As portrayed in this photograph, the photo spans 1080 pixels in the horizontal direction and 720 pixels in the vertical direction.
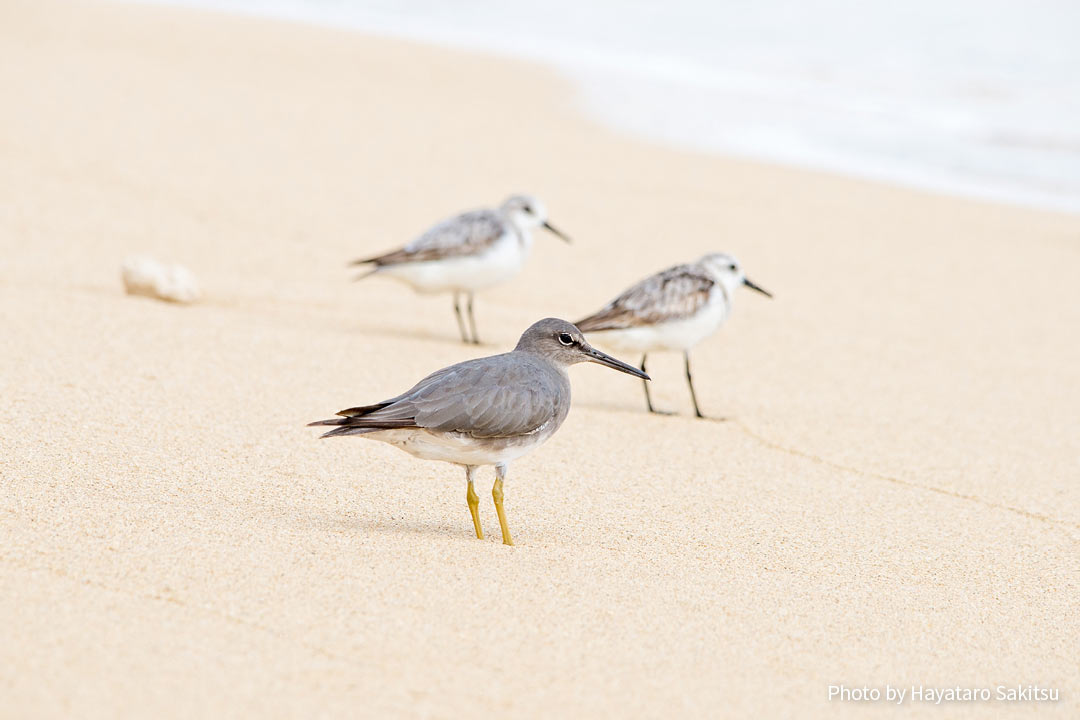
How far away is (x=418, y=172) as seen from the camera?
36.0 ft

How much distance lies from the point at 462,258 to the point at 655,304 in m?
1.67

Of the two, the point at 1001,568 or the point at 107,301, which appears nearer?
the point at 1001,568

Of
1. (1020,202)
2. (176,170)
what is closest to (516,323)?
(176,170)

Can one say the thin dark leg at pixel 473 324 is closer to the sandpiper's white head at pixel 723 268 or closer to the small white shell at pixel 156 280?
the sandpiper's white head at pixel 723 268

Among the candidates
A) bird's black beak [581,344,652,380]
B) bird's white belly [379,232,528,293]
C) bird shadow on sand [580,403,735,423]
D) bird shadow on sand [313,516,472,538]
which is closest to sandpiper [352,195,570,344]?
bird's white belly [379,232,528,293]

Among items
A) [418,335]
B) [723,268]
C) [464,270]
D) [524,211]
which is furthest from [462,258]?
[723,268]

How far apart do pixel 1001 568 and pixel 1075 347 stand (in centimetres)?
393

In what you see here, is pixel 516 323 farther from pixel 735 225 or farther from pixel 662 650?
pixel 662 650

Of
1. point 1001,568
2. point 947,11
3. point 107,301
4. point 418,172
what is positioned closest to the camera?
point 1001,568

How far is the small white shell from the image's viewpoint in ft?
23.9

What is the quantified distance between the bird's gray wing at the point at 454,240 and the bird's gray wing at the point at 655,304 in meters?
1.43

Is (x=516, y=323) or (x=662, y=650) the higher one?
(x=662, y=650)

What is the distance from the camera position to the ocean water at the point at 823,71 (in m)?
13.6

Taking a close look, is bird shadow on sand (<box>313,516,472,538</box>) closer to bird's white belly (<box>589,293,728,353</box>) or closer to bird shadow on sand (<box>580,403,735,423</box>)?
bird shadow on sand (<box>580,403,735,423</box>)
